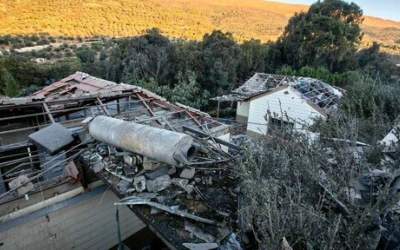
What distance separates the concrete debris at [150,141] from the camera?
330cm

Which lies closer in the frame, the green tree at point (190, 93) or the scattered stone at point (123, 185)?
the scattered stone at point (123, 185)

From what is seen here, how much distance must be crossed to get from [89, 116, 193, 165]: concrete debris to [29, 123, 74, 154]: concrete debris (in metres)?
0.87

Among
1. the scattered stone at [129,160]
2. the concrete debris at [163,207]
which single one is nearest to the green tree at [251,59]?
the scattered stone at [129,160]

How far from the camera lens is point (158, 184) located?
11.2 feet

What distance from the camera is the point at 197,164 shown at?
143 inches

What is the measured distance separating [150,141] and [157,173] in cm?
54

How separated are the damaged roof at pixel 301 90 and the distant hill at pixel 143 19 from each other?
16.7m

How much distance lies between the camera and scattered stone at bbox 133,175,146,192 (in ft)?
11.0

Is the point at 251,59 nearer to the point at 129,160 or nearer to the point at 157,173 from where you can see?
the point at 129,160

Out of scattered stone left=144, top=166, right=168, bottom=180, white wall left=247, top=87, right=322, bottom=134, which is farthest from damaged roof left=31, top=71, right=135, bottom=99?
white wall left=247, top=87, right=322, bottom=134

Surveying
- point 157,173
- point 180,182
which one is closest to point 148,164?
point 157,173

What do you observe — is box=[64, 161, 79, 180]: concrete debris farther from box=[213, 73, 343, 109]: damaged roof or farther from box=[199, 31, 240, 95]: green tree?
box=[199, 31, 240, 95]: green tree

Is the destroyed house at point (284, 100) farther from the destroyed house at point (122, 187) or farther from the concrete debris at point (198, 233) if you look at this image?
the concrete debris at point (198, 233)

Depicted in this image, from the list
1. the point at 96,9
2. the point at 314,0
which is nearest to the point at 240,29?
the point at 314,0
